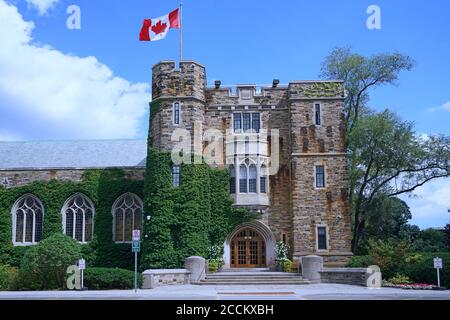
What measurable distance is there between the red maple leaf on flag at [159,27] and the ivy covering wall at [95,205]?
8.39 meters

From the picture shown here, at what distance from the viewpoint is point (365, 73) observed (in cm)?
3344

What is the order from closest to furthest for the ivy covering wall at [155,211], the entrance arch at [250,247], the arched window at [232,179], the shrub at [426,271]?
the shrub at [426,271]
the ivy covering wall at [155,211]
the entrance arch at [250,247]
the arched window at [232,179]

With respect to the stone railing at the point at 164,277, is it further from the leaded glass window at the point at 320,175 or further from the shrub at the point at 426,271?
the shrub at the point at 426,271

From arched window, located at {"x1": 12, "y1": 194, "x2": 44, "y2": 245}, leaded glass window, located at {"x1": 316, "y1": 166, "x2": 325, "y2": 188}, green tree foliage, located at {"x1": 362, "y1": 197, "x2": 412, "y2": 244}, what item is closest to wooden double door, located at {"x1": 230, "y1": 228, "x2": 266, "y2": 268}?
leaded glass window, located at {"x1": 316, "y1": 166, "x2": 325, "y2": 188}

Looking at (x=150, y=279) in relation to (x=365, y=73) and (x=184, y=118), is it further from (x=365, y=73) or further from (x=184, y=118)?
(x=365, y=73)

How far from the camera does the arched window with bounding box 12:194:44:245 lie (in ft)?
103

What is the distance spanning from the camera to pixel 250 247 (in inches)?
1184

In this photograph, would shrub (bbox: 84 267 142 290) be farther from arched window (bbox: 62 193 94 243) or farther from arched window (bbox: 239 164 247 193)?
arched window (bbox: 239 164 247 193)

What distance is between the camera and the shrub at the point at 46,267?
25.0 metres

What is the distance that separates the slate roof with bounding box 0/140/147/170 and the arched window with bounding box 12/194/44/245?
214 centimetres

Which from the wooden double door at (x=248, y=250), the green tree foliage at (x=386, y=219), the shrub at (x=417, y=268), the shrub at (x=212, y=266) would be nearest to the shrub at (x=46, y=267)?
the shrub at (x=212, y=266)

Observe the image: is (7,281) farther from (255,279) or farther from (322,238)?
(322,238)

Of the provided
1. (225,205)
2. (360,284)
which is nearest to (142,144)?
(225,205)

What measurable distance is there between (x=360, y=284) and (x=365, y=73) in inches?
562
